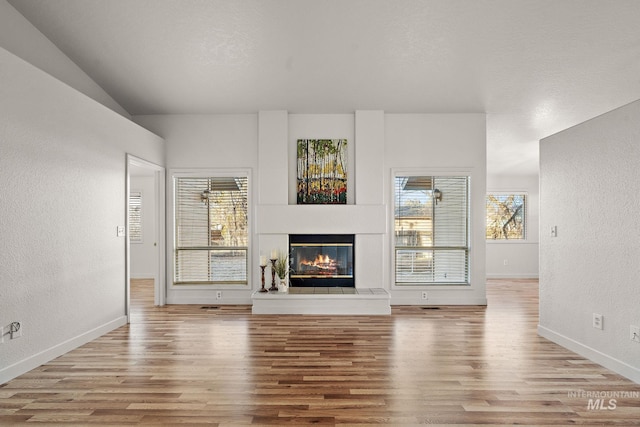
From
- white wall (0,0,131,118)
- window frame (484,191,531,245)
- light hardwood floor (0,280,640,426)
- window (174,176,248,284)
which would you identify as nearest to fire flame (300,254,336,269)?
window (174,176,248,284)

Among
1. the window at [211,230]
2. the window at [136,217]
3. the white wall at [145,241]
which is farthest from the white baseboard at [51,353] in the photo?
the window at [136,217]

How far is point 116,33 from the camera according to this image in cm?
424

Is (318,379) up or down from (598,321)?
down

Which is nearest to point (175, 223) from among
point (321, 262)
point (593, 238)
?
point (321, 262)

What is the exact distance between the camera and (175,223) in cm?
609

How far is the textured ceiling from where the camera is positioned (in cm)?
378

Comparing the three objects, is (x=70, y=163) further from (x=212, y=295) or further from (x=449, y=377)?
(x=449, y=377)

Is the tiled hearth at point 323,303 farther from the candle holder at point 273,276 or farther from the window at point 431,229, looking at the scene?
the window at point 431,229

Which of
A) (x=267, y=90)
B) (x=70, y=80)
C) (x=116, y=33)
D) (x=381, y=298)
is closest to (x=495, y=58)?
(x=267, y=90)

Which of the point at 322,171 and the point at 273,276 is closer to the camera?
the point at 273,276

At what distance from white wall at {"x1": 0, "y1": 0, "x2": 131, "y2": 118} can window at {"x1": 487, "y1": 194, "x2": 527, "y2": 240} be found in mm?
8313

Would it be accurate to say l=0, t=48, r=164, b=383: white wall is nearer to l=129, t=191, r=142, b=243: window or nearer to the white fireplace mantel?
the white fireplace mantel

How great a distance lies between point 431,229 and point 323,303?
2151 mm

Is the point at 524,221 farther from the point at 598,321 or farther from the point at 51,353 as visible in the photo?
the point at 51,353
